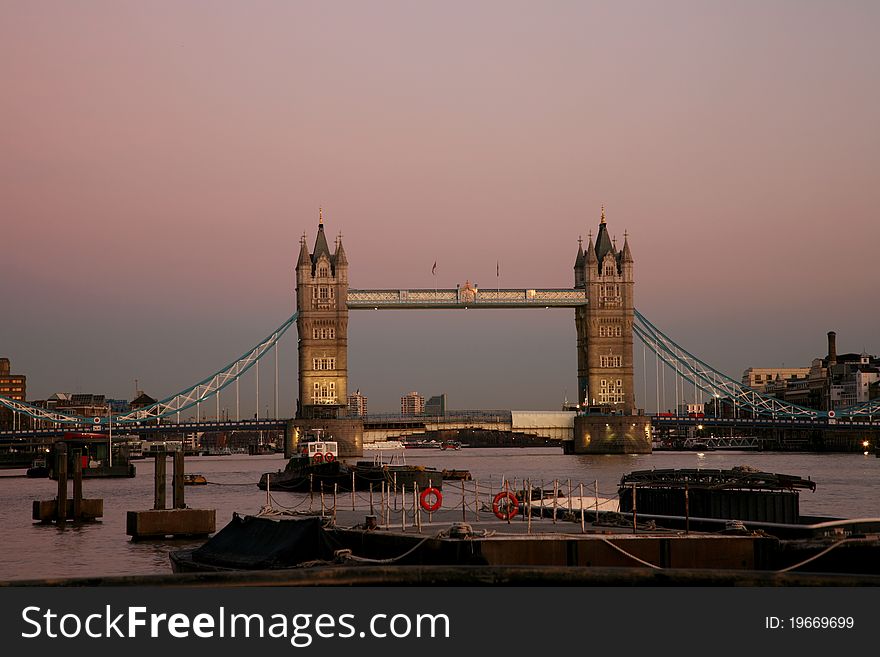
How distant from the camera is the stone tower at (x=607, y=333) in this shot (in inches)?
5300

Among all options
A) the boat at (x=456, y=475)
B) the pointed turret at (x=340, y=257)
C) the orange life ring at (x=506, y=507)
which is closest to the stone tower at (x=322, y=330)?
the pointed turret at (x=340, y=257)

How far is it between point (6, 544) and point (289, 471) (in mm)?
31955

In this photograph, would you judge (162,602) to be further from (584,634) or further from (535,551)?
(535,551)

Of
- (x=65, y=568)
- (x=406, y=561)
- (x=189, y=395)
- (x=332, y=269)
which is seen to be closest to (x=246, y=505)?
(x=65, y=568)

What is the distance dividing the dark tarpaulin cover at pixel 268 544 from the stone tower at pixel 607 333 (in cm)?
11272

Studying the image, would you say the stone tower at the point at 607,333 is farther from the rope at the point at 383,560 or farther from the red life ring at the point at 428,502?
the rope at the point at 383,560

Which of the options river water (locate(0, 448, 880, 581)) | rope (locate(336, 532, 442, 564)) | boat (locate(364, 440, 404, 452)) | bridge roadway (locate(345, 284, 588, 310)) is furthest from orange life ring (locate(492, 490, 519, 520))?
boat (locate(364, 440, 404, 452))

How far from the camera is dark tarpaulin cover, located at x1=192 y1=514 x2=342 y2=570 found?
1953 cm

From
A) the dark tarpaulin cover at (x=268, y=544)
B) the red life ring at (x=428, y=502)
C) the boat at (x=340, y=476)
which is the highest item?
the red life ring at (x=428, y=502)

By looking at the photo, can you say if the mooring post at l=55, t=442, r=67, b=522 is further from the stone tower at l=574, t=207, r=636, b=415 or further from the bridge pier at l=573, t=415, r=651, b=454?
the stone tower at l=574, t=207, r=636, b=415

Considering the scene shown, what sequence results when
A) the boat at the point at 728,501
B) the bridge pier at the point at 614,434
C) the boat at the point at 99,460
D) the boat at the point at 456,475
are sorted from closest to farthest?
the boat at the point at 728,501 < the boat at the point at 456,475 < the boat at the point at 99,460 < the bridge pier at the point at 614,434

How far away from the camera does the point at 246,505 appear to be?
170 feet

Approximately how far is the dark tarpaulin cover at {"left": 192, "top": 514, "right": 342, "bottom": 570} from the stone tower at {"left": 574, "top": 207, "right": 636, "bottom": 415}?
112717 mm

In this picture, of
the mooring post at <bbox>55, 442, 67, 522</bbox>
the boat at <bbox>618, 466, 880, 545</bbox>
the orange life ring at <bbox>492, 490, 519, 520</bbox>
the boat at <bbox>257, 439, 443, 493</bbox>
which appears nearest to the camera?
the orange life ring at <bbox>492, 490, 519, 520</bbox>
